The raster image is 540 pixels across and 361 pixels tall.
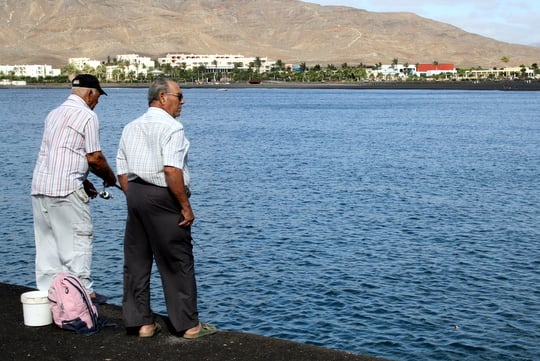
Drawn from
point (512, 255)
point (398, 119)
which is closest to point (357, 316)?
point (512, 255)

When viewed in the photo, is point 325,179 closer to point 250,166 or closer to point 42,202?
point 250,166

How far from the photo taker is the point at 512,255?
1950 cm

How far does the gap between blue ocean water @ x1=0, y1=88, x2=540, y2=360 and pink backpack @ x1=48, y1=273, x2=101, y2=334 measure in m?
6.20

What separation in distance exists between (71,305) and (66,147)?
1.51 meters

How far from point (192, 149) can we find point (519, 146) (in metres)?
21.1

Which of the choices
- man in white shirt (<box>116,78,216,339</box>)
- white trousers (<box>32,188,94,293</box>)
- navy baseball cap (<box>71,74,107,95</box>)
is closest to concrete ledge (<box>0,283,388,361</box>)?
man in white shirt (<box>116,78,216,339</box>)

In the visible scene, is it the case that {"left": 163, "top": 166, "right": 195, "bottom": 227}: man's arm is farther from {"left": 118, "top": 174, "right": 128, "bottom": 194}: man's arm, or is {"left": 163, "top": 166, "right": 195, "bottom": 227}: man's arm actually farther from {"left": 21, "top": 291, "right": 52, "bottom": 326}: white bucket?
{"left": 21, "top": 291, "right": 52, "bottom": 326}: white bucket

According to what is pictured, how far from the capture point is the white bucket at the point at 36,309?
7742 mm

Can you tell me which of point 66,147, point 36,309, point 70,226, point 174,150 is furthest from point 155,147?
point 36,309

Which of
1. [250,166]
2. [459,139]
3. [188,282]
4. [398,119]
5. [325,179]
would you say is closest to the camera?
[188,282]

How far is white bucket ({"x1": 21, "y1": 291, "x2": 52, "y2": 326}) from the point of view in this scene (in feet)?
25.4

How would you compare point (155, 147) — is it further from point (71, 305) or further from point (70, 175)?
point (71, 305)

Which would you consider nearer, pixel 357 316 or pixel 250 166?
A: pixel 357 316

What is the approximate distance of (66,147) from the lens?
7.75m
